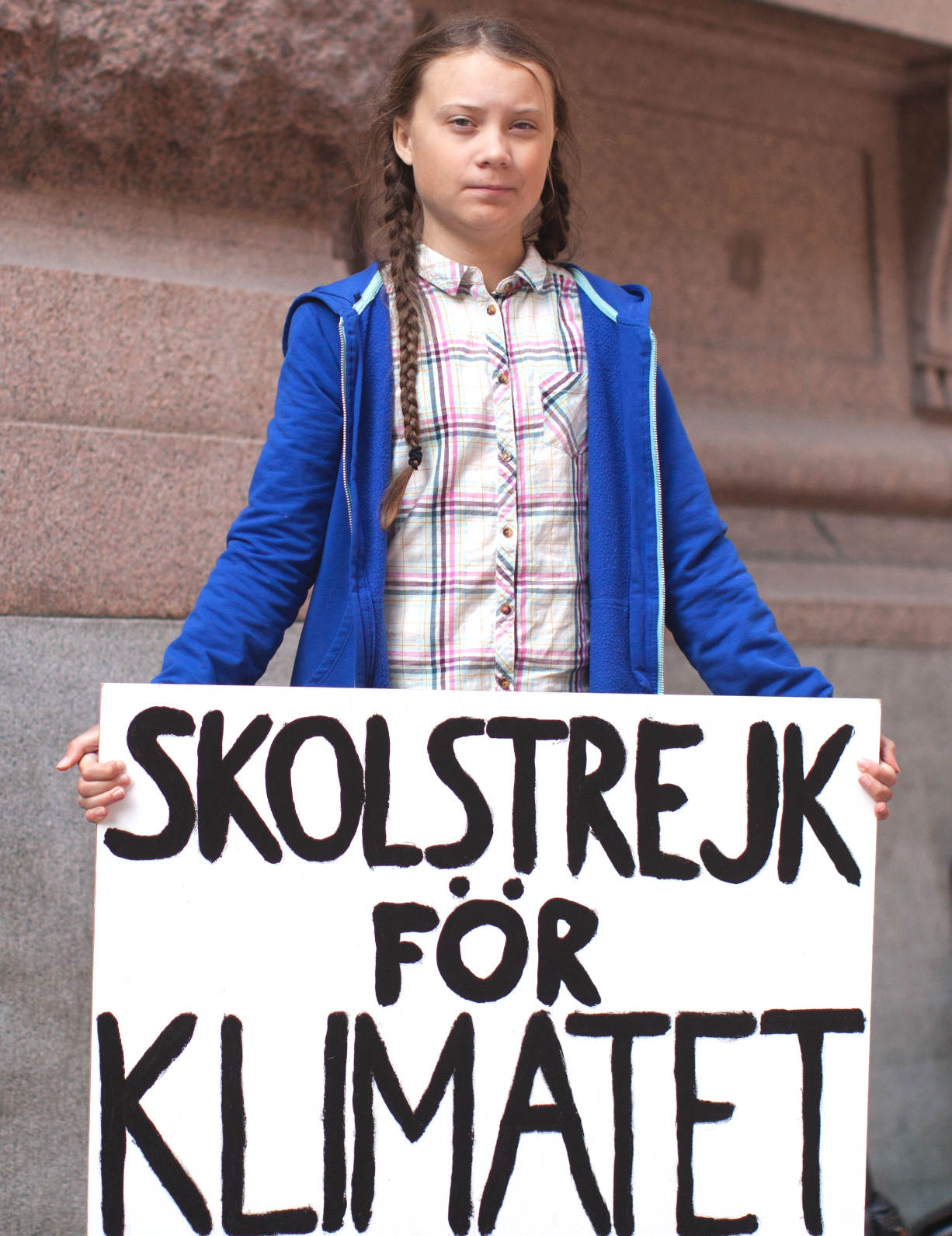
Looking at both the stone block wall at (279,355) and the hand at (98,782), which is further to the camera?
the stone block wall at (279,355)

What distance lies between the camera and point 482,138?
1.82 m

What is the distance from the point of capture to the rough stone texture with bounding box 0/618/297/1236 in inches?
102

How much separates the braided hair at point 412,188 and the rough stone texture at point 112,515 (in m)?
0.83

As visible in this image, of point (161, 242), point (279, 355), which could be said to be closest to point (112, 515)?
point (279, 355)

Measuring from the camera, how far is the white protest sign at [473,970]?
5.42ft

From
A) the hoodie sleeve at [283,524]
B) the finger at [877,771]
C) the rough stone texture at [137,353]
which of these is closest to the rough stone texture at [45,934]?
the rough stone texture at [137,353]

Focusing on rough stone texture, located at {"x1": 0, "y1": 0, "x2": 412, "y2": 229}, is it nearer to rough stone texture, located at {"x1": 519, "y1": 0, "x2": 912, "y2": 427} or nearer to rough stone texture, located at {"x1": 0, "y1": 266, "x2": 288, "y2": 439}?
rough stone texture, located at {"x1": 0, "y1": 266, "x2": 288, "y2": 439}

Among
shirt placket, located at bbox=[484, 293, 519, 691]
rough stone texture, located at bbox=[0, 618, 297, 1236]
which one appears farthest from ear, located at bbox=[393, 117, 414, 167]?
rough stone texture, located at bbox=[0, 618, 297, 1236]

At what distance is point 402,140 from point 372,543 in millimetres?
657

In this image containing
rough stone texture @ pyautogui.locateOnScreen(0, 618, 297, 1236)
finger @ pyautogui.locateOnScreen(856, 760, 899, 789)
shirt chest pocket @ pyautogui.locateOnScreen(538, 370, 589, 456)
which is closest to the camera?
finger @ pyautogui.locateOnScreen(856, 760, 899, 789)

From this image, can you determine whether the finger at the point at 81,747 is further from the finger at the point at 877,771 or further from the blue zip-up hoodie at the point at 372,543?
the finger at the point at 877,771

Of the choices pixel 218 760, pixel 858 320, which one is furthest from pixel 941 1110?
pixel 218 760

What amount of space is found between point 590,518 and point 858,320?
9.22 ft

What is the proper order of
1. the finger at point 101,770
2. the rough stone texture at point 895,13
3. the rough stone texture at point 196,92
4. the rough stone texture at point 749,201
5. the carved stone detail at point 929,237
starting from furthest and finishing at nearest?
the carved stone detail at point 929,237, the rough stone texture at point 749,201, the rough stone texture at point 895,13, the rough stone texture at point 196,92, the finger at point 101,770
